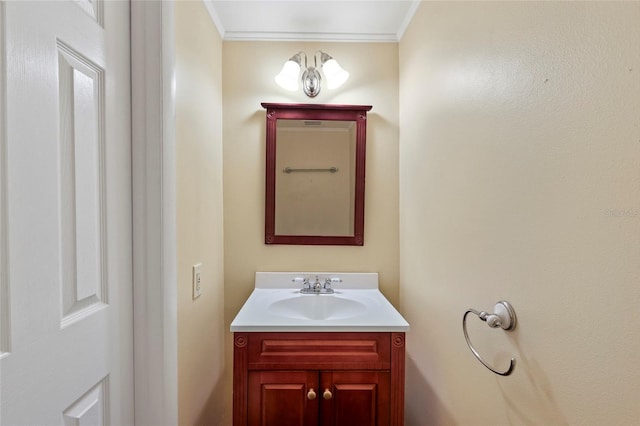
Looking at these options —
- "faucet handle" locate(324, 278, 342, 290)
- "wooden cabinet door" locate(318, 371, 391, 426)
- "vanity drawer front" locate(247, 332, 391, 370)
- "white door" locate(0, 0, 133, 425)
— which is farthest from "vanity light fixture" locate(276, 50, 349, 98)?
"wooden cabinet door" locate(318, 371, 391, 426)

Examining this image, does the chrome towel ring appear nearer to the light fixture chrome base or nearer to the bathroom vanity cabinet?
the bathroom vanity cabinet

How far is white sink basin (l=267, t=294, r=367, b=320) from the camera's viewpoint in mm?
1373

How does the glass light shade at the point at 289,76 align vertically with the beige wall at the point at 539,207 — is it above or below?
above

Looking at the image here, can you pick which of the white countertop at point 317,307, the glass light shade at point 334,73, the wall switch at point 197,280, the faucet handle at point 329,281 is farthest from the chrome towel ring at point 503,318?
the glass light shade at point 334,73

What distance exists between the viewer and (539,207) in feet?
2.01

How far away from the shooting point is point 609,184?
0.47 m

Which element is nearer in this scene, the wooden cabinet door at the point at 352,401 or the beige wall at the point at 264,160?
the wooden cabinet door at the point at 352,401

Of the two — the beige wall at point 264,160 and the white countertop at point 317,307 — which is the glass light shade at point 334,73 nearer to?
the beige wall at point 264,160

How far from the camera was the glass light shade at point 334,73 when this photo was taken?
57.4 inches

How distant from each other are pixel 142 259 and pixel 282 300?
28.0 inches

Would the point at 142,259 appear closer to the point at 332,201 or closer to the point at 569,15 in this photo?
the point at 332,201

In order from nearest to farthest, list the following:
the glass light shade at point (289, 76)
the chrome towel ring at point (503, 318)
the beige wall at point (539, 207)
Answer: the beige wall at point (539, 207)
the chrome towel ring at point (503, 318)
the glass light shade at point (289, 76)

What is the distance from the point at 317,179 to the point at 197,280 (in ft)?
2.56

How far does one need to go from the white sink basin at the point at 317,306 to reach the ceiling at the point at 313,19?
1.38 meters
